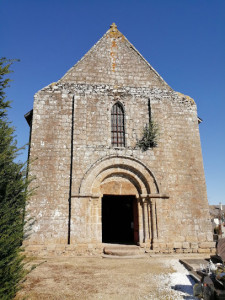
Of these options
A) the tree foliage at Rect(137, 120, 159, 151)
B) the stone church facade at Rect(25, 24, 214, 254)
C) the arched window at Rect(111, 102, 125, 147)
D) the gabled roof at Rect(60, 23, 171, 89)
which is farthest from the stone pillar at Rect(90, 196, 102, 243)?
the gabled roof at Rect(60, 23, 171, 89)

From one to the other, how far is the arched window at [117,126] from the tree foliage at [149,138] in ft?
2.92

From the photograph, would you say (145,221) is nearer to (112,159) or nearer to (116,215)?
(112,159)

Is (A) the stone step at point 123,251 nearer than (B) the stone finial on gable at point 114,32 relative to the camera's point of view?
Yes

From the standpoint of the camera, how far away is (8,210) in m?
4.50

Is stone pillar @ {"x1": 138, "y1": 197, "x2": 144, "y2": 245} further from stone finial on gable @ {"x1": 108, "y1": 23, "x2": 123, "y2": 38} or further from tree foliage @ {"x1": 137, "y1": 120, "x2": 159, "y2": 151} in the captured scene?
stone finial on gable @ {"x1": 108, "y1": 23, "x2": 123, "y2": 38}

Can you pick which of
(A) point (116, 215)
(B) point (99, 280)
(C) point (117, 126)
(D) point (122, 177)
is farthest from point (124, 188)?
(A) point (116, 215)

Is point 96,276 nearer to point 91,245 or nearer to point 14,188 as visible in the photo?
point 91,245

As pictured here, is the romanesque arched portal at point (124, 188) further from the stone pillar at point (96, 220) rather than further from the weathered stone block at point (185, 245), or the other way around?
the weathered stone block at point (185, 245)

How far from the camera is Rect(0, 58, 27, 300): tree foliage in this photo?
434 cm

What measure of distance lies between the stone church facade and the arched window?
0.05 metres

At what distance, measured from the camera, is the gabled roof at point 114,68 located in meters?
12.1

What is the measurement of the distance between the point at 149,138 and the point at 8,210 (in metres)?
7.72

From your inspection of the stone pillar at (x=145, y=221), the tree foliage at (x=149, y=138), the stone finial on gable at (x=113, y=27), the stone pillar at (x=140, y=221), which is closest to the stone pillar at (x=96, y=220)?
the stone pillar at (x=140, y=221)

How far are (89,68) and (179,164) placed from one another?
21.6 ft
